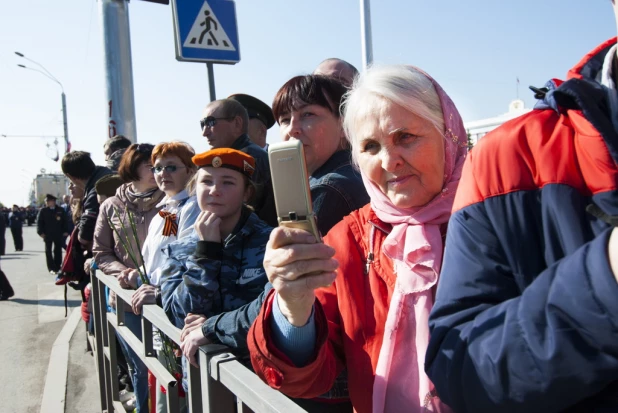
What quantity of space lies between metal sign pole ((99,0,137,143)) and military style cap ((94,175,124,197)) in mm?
1765

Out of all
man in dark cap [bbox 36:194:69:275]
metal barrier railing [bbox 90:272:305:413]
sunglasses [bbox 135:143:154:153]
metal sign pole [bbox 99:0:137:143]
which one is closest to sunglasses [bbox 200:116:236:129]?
sunglasses [bbox 135:143:154:153]

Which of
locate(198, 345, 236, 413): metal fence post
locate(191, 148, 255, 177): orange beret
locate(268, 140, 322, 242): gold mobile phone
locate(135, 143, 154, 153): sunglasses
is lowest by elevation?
locate(198, 345, 236, 413): metal fence post

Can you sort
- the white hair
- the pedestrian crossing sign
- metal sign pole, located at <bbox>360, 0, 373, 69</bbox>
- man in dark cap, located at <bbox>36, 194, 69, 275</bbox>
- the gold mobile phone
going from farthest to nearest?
man in dark cap, located at <bbox>36, 194, 69, 275</bbox>
metal sign pole, located at <bbox>360, 0, 373, 69</bbox>
the pedestrian crossing sign
the white hair
the gold mobile phone

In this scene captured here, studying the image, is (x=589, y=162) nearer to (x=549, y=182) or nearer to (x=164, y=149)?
(x=549, y=182)

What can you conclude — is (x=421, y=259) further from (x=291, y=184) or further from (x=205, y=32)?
(x=205, y=32)

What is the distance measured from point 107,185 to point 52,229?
990 cm

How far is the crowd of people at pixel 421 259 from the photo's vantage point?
0.74 meters

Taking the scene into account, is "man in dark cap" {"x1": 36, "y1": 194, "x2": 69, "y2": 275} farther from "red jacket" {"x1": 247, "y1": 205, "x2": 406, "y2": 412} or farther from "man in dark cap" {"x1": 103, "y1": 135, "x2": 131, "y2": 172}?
"red jacket" {"x1": 247, "y1": 205, "x2": 406, "y2": 412}

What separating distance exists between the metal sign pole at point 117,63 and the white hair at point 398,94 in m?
5.27

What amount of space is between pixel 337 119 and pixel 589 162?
1552 mm

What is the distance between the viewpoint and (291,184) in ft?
3.43

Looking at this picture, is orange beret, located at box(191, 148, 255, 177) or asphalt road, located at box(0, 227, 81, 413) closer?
orange beret, located at box(191, 148, 255, 177)

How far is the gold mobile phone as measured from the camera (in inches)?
40.6

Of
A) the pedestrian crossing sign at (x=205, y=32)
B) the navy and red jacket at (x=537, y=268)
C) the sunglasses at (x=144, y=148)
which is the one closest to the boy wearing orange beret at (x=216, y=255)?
the navy and red jacket at (x=537, y=268)
